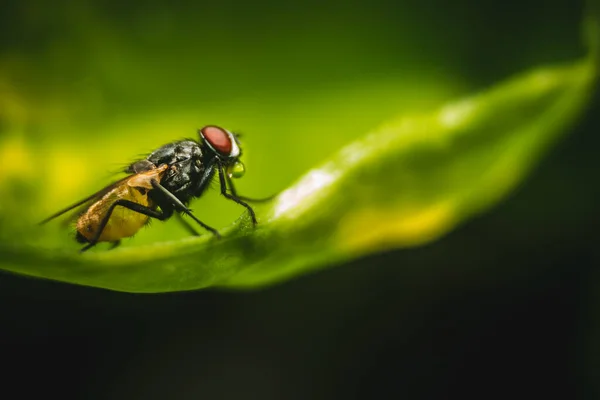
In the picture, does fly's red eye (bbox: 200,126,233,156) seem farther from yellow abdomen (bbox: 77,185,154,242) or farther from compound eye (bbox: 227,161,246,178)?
yellow abdomen (bbox: 77,185,154,242)

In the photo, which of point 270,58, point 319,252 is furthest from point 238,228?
point 270,58

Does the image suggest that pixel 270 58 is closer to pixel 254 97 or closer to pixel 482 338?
pixel 254 97

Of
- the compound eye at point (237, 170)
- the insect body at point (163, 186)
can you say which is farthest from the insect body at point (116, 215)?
the compound eye at point (237, 170)

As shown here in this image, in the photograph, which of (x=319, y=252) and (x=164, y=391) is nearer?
(x=319, y=252)

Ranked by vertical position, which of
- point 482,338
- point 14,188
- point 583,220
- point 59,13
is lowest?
point 482,338

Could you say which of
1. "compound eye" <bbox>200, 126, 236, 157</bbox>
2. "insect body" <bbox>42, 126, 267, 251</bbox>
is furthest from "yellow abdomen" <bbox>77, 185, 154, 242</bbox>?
"compound eye" <bbox>200, 126, 236, 157</bbox>

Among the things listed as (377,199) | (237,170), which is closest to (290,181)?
(237,170)

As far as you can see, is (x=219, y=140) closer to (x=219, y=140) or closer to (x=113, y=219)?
(x=219, y=140)
